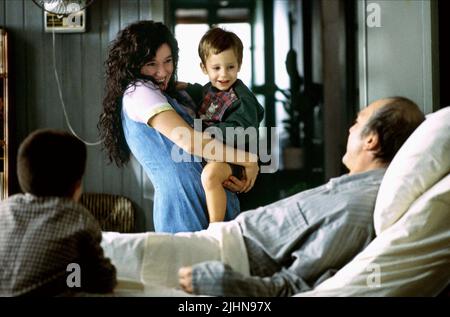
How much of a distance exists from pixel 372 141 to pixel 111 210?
753mm

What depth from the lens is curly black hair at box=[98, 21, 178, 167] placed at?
1.62 m

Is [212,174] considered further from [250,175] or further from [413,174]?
[413,174]

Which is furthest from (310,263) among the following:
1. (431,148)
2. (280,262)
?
(431,148)

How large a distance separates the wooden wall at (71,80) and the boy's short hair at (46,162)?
63 cm

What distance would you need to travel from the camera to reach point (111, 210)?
67.9 inches

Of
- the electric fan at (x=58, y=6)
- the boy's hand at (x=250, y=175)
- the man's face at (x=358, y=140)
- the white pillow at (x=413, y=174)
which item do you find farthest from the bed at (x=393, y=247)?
the electric fan at (x=58, y=6)

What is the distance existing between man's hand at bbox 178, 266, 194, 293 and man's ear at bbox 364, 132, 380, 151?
0.48 m

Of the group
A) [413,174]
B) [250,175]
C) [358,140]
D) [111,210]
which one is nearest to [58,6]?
[111,210]

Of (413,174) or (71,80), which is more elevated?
(71,80)

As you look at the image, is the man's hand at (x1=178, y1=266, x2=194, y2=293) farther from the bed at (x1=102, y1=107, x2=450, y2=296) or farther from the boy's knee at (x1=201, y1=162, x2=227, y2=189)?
the boy's knee at (x1=201, y1=162, x2=227, y2=189)

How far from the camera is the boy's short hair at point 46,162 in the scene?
1077 mm

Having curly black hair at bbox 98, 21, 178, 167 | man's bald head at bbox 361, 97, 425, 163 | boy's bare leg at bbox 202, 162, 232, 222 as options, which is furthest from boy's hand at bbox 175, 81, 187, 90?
man's bald head at bbox 361, 97, 425, 163

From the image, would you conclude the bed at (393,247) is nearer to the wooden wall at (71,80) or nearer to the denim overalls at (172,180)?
the denim overalls at (172,180)

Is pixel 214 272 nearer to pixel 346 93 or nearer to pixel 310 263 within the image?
pixel 310 263
